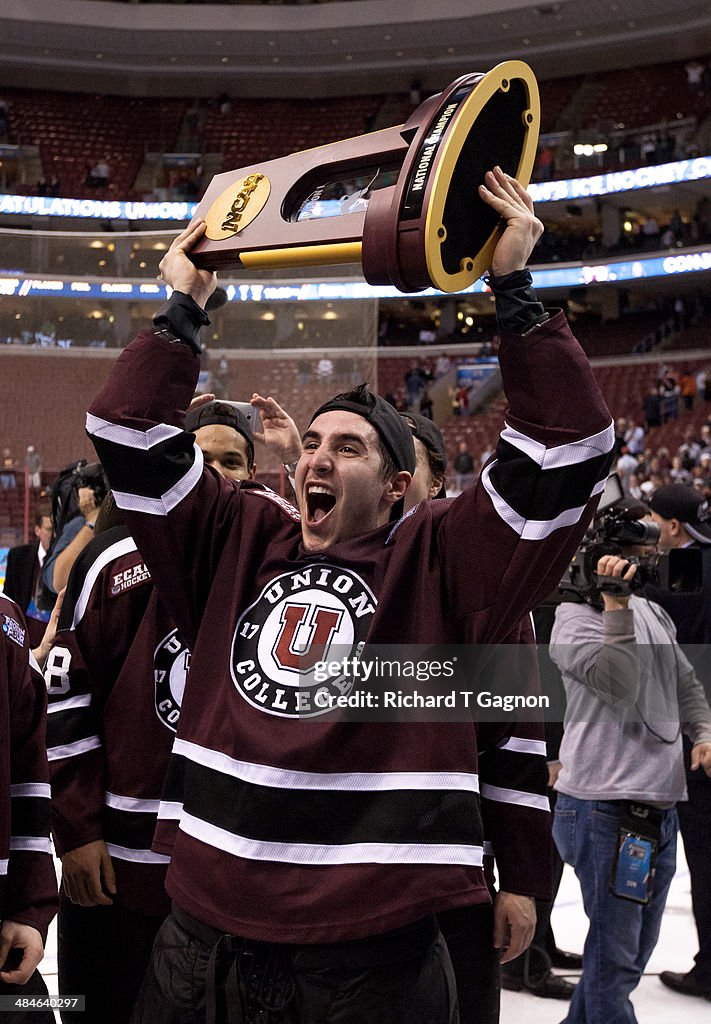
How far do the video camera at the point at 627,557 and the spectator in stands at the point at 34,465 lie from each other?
73.7 inches

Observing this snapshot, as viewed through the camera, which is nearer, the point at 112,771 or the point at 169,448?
the point at 169,448

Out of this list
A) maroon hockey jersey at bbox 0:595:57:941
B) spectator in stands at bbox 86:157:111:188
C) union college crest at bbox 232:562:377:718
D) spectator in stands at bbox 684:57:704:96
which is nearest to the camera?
union college crest at bbox 232:562:377:718

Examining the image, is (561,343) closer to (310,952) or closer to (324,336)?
(310,952)

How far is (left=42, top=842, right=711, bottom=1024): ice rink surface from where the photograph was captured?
2.99 meters

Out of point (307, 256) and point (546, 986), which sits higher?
point (307, 256)

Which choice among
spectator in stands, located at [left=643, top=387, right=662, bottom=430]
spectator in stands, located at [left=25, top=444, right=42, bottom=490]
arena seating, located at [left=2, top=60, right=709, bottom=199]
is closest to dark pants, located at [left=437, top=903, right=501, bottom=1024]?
spectator in stands, located at [left=25, top=444, right=42, bottom=490]

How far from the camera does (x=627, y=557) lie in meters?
2.25

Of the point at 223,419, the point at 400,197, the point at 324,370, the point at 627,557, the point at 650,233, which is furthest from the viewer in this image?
the point at 650,233

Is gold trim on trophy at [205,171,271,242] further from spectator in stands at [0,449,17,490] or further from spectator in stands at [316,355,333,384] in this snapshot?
spectator in stands at [0,449,17,490]

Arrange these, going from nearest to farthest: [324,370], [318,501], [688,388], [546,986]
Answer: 1. [318,501]
2. [546,986]
3. [324,370]
4. [688,388]

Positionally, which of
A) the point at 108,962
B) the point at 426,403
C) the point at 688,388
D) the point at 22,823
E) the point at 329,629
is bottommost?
the point at 108,962

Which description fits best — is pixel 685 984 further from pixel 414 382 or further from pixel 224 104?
pixel 224 104


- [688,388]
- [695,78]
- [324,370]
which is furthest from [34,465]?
[695,78]

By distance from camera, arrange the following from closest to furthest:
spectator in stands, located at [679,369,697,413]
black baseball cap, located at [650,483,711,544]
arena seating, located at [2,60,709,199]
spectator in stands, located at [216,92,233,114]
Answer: black baseball cap, located at [650,483,711,544]
spectator in stands, located at [679,369,697,413]
arena seating, located at [2,60,709,199]
spectator in stands, located at [216,92,233,114]
